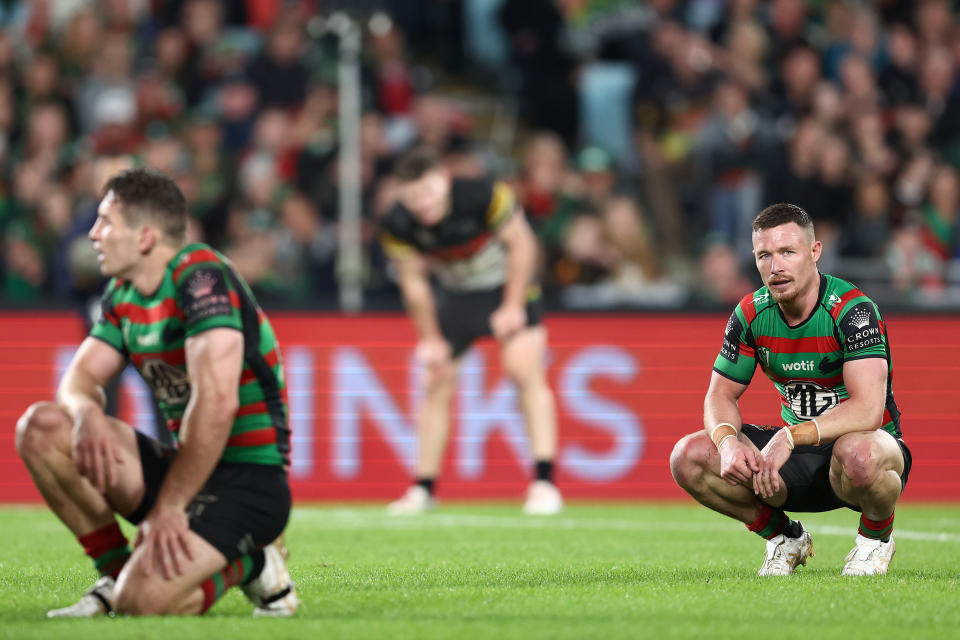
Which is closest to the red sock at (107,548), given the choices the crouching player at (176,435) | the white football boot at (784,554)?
the crouching player at (176,435)

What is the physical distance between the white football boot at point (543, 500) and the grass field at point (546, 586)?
735 mm

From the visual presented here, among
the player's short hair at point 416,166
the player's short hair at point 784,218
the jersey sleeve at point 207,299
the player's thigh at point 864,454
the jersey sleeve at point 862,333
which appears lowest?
the player's thigh at point 864,454

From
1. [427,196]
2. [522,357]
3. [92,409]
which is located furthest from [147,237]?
[522,357]

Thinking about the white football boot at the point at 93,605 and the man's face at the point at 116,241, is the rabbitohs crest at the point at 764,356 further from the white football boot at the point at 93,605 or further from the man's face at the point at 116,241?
the white football boot at the point at 93,605

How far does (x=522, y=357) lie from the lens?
10.8 meters

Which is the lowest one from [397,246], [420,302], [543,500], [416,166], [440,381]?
[543,500]

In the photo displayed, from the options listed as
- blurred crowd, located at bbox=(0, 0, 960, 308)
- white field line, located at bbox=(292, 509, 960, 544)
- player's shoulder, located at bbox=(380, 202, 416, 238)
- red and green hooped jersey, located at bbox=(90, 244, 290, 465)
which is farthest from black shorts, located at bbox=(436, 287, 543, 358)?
red and green hooped jersey, located at bbox=(90, 244, 290, 465)

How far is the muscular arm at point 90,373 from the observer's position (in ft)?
17.7

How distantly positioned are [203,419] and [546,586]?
178 centimetres

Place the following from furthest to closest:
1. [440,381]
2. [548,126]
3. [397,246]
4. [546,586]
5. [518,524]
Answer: [548,126] < [440,381] < [397,246] < [518,524] < [546,586]

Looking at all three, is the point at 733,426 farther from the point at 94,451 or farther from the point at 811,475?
the point at 94,451

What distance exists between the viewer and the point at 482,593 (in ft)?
19.3

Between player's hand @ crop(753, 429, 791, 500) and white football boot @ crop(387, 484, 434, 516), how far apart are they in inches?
201

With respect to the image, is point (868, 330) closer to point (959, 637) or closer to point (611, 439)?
point (959, 637)
